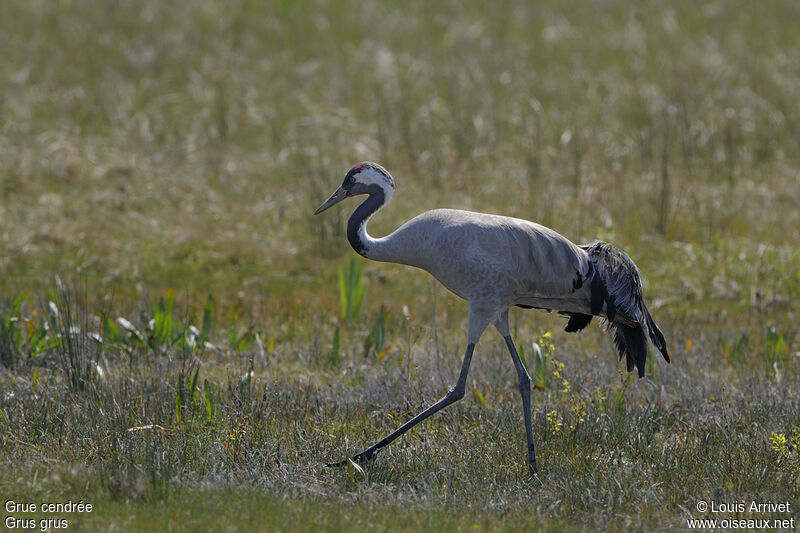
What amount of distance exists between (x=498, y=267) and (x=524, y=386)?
0.75 metres

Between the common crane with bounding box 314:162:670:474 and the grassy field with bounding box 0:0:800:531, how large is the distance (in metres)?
0.34

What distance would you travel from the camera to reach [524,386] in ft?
20.9

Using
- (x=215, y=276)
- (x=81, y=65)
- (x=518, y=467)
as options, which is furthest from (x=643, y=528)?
(x=81, y=65)

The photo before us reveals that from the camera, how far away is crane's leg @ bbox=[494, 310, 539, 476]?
5.98 meters

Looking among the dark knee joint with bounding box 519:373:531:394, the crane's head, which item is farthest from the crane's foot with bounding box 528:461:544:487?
the crane's head

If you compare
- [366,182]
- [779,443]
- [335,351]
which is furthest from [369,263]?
[779,443]

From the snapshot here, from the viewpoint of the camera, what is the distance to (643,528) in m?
5.04

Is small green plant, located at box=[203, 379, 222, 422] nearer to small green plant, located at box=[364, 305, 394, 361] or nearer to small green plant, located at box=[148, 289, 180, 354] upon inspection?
small green plant, located at box=[148, 289, 180, 354]

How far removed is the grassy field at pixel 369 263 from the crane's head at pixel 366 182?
1262mm

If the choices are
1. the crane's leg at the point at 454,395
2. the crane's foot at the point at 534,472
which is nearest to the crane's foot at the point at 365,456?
the crane's leg at the point at 454,395

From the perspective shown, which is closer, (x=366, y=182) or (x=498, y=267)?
(x=498, y=267)

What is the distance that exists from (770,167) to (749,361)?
5.09 meters

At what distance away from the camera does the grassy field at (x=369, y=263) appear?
220 inches

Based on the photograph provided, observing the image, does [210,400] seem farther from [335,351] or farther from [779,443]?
[779,443]
